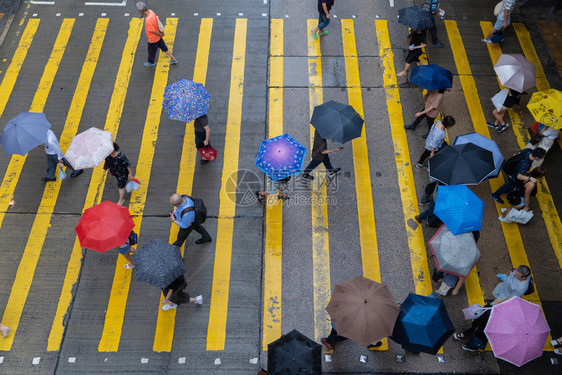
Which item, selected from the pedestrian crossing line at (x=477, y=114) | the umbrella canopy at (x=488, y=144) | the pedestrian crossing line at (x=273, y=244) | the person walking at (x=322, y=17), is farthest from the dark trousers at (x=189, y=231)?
the person walking at (x=322, y=17)

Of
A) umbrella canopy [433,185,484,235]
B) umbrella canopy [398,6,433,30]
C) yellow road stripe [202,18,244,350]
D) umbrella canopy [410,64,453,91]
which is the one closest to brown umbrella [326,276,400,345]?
umbrella canopy [433,185,484,235]

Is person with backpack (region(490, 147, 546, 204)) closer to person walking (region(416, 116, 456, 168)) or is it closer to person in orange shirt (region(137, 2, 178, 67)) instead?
person walking (region(416, 116, 456, 168))

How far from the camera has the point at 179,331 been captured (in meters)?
8.15

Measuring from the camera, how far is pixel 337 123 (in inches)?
338

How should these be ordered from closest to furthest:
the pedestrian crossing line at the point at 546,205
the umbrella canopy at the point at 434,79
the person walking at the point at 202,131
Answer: the person walking at the point at 202,131, the pedestrian crossing line at the point at 546,205, the umbrella canopy at the point at 434,79

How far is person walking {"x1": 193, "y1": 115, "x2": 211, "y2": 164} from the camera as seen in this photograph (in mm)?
9094

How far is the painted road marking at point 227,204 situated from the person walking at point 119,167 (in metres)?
2.08

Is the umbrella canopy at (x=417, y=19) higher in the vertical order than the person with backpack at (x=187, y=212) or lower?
higher

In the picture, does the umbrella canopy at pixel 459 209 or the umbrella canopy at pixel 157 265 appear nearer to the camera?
the umbrella canopy at pixel 157 265

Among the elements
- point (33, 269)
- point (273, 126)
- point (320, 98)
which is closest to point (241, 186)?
point (273, 126)

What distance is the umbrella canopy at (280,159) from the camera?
8.00 meters

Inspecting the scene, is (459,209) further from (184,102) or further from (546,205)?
(184,102)

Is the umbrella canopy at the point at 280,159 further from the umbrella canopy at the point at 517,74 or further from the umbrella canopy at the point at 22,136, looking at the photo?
the umbrella canopy at the point at 517,74

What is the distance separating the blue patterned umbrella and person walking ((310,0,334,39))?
4.80 meters
